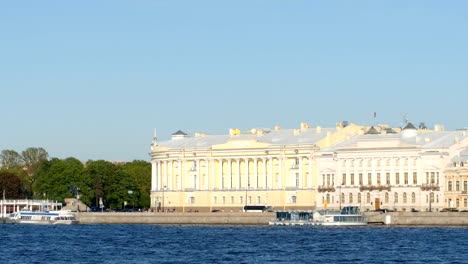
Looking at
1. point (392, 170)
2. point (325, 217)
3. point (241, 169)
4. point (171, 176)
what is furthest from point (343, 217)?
point (171, 176)

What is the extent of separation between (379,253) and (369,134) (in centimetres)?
5676

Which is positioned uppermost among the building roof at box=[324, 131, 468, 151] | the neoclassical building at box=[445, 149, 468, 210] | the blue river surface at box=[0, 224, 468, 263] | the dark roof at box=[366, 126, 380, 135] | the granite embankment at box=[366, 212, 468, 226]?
the dark roof at box=[366, 126, 380, 135]

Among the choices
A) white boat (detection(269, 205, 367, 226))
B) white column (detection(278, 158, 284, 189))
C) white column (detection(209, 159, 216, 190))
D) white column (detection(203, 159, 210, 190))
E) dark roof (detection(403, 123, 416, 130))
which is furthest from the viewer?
white column (detection(203, 159, 210, 190))

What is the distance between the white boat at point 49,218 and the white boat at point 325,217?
19944 mm

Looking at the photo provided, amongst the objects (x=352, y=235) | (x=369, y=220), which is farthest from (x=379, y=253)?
(x=369, y=220)

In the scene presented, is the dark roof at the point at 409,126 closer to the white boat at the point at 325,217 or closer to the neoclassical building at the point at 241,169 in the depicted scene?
the neoclassical building at the point at 241,169

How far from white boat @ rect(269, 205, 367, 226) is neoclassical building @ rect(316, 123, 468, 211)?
6.15 metres

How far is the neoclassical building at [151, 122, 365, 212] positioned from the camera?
475 ft

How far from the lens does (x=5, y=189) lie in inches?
6762

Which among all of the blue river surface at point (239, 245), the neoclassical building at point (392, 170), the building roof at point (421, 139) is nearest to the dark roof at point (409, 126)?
the neoclassical building at point (392, 170)

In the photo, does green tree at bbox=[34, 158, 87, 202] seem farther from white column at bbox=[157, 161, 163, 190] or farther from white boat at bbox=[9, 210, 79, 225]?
white boat at bbox=[9, 210, 79, 225]

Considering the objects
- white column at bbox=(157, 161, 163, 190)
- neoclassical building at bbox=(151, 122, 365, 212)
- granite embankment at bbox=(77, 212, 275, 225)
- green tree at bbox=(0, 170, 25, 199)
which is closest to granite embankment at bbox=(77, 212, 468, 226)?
granite embankment at bbox=(77, 212, 275, 225)

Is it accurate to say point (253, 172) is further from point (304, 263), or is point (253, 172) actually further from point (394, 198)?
point (304, 263)

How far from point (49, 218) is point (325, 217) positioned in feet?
87.7
